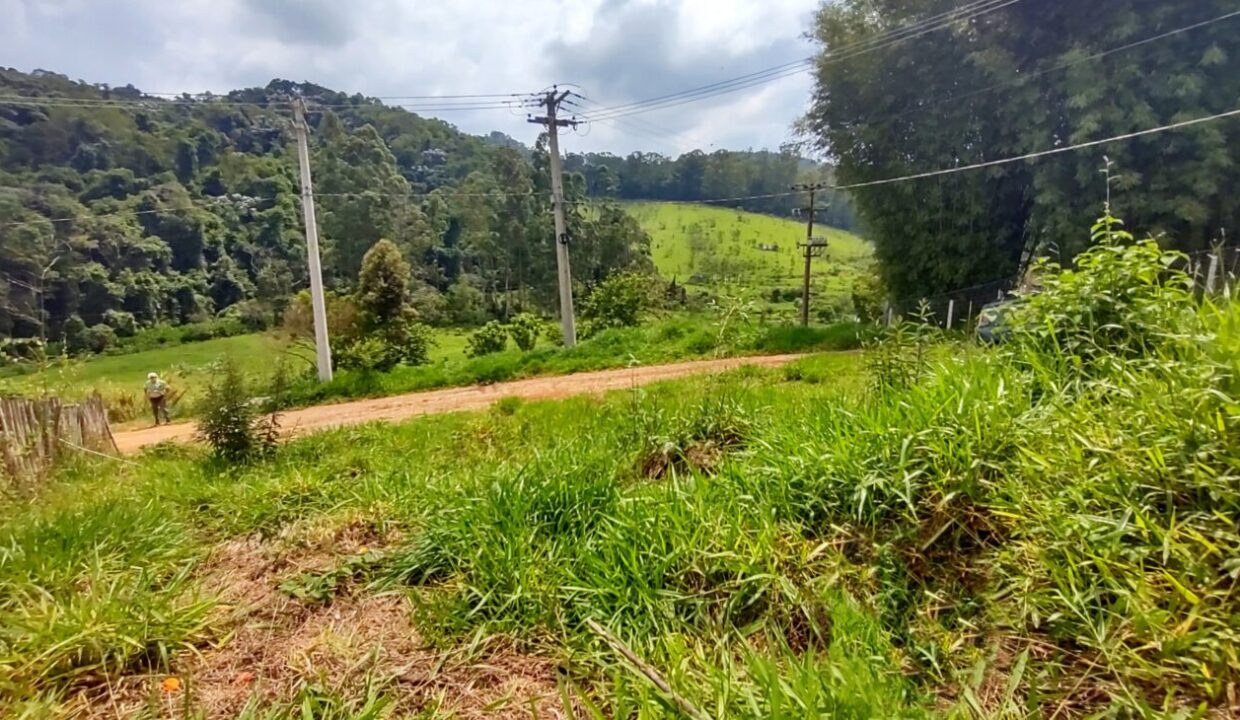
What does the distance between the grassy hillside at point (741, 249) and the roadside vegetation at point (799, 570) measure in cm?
3445

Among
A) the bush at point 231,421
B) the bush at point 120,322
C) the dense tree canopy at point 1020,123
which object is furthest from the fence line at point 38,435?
the bush at point 120,322

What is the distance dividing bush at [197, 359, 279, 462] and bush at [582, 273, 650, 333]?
517 inches

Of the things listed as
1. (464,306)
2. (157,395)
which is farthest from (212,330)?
(157,395)

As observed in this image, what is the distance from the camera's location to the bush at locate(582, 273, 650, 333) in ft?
60.6

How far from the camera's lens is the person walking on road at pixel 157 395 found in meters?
10.6

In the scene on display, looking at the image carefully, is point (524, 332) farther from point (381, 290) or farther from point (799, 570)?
point (799, 570)

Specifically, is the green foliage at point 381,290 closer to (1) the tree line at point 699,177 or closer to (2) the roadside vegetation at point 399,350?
(2) the roadside vegetation at point 399,350

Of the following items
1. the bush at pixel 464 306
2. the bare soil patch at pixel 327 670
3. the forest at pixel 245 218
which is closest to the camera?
the bare soil patch at pixel 327 670

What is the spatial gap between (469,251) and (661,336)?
103 feet

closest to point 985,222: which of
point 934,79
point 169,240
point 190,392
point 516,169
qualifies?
point 934,79

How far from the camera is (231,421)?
17.8ft

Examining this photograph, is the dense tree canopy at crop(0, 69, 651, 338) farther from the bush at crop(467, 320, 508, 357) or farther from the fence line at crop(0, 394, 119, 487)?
the fence line at crop(0, 394, 119, 487)

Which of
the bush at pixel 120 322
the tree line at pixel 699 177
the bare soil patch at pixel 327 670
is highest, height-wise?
the tree line at pixel 699 177

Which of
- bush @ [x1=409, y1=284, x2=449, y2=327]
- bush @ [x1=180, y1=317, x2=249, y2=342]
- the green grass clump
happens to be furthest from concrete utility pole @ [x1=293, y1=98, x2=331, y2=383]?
bush @ [x1=180, y1=317, x2=249, y2=342]
